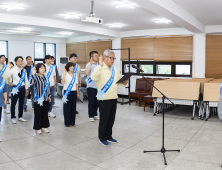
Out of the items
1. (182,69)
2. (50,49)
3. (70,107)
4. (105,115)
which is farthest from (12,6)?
(50,49)


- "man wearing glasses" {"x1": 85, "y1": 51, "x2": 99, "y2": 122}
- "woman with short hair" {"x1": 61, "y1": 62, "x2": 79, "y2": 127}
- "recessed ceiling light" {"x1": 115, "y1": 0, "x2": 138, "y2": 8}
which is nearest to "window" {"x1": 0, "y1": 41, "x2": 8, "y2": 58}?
"man wearing glasses" {"x1": 85, "y1": 51, "x2": 99, "y2": 122}

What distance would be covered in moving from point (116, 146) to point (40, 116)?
1585mm

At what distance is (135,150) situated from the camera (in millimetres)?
3457

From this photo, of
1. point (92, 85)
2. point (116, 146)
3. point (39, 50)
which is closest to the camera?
point (116, 146)

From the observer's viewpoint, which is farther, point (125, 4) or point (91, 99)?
point (91, 99)

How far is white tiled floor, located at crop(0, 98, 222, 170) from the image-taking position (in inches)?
117

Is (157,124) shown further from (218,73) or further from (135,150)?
→ (218,73)

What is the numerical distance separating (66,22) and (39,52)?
180 inches

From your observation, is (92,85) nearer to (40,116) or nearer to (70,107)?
(70,107)

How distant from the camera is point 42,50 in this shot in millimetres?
11234

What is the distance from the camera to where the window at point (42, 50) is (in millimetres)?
11008

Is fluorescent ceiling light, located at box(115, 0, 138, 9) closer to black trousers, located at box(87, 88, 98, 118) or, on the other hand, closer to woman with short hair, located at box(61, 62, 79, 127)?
woman with short hair, located at box(61, 62, 79, 127)

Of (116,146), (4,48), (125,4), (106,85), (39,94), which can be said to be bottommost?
(116,146)

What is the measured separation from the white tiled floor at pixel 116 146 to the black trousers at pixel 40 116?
0.69 feet
